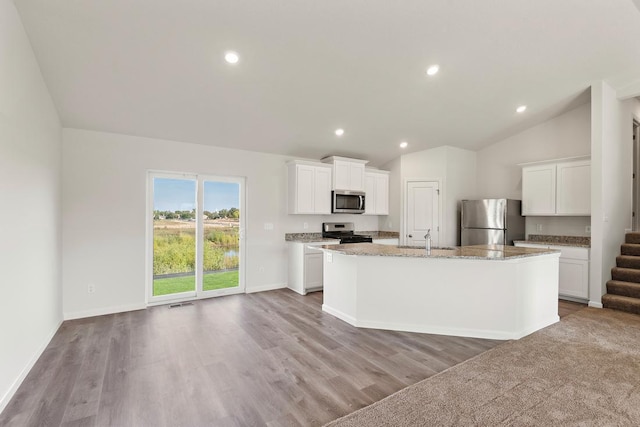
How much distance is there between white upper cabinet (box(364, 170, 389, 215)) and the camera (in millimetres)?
6434

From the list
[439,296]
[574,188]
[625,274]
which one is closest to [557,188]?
[574,188]

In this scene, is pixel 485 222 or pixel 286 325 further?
pixel 485 222

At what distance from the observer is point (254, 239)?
5.41 meters

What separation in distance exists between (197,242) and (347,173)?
299 cm

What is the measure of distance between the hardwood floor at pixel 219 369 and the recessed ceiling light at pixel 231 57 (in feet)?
9.58

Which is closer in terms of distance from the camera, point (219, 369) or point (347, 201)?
point (219, 369)

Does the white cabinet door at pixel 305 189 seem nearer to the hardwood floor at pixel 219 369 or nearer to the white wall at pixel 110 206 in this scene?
the white wall at pixel 110 206

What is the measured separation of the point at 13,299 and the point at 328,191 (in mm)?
4403

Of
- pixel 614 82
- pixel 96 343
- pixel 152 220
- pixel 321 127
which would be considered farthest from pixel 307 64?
pixel 614 82

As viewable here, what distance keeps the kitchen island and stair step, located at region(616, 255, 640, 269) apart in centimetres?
203

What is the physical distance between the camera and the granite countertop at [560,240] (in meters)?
5.14

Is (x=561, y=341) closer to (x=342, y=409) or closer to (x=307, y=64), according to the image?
(x=342, y=409)

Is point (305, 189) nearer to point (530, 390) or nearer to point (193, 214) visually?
point (193, 214)

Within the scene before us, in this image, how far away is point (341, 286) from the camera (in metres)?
4.00
